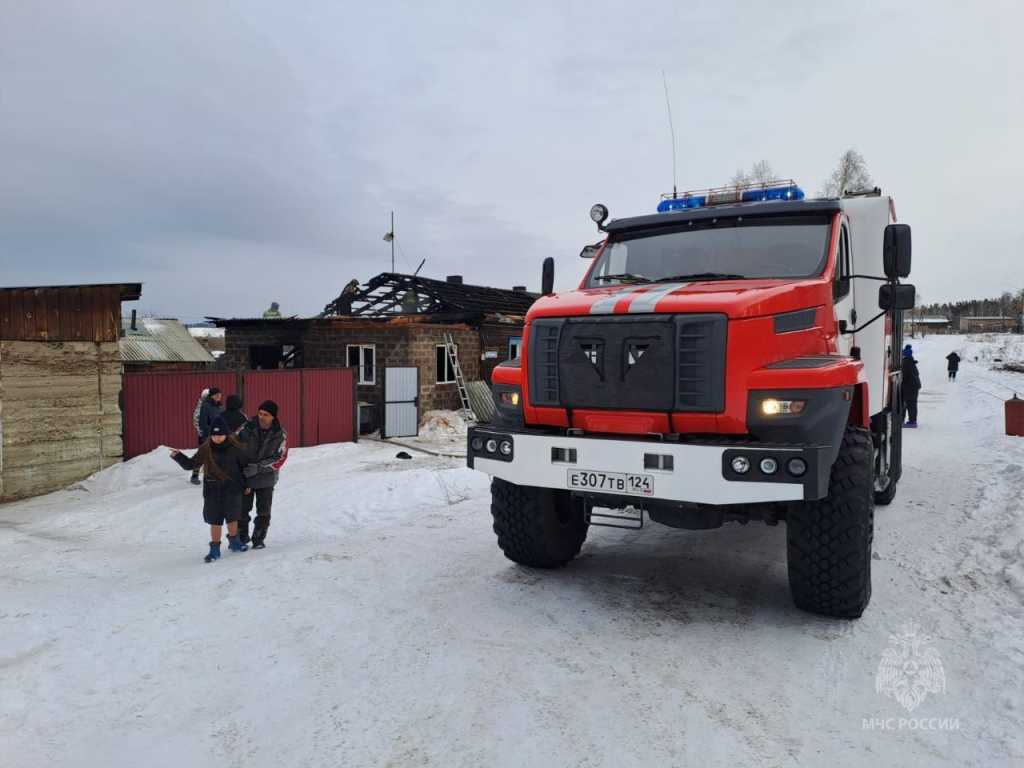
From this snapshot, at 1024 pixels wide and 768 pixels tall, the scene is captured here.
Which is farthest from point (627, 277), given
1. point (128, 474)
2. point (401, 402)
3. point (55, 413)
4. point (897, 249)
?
point (401, 402)

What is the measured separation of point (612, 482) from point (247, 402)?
11408 mm

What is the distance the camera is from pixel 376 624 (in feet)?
13.8

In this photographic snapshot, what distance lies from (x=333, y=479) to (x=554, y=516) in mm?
6523

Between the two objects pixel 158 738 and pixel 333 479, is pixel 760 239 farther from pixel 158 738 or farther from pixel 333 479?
pixel 333 479

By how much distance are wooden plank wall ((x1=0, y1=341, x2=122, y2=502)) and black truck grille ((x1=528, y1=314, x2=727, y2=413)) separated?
10564 millimetres

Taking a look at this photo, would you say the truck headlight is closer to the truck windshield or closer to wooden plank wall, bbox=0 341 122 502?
the truck windshield

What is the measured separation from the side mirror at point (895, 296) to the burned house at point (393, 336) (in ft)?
46.6

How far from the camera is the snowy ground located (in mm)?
2922

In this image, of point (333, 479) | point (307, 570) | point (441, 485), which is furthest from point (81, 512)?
point (307, 570)

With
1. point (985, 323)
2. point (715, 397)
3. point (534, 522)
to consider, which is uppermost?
point (985, 323)

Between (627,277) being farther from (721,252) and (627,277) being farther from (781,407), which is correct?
(781,407)

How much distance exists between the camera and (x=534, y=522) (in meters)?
4.89

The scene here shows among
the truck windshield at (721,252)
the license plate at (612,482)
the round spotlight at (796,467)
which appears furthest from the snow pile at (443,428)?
the round spotlight at (796,467)

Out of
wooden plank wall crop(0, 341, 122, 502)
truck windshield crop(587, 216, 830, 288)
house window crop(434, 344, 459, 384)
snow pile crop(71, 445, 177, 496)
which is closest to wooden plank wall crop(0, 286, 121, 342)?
wooden plank wall crop(0, 341, 122, 502)
